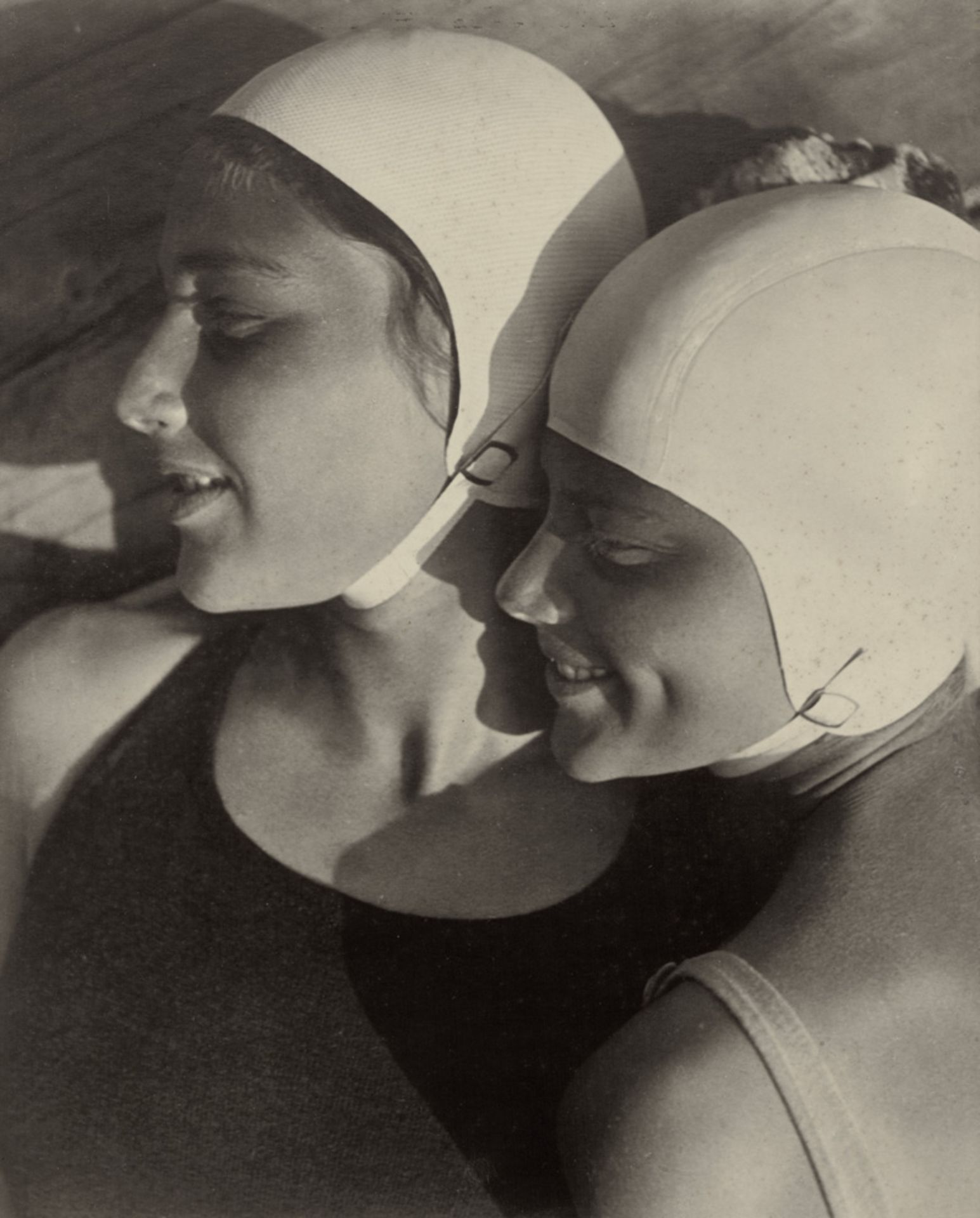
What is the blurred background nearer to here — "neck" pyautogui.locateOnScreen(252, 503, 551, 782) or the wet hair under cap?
the wet hair under cap

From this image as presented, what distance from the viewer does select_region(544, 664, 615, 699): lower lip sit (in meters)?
1.10

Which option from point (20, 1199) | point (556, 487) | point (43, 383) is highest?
point (556, 487)

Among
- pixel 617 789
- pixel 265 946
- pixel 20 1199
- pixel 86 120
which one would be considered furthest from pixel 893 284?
pixel 20 1199

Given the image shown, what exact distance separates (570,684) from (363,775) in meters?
0.32

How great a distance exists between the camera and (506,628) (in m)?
1.29

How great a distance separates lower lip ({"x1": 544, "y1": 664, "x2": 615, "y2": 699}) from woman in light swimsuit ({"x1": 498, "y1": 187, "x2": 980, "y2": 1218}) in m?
0.02

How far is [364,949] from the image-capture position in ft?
4.01

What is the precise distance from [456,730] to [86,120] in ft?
2.86

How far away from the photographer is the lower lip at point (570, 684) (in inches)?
43.3

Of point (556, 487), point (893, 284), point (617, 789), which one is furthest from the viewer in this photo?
point (617, 789)

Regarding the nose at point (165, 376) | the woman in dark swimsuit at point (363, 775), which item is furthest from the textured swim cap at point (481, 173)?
the nose at point (165, 376)

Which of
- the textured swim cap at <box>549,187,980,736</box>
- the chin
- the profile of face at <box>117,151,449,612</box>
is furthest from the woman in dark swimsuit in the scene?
the textured swim cap at <box>549,187,980,736</box>

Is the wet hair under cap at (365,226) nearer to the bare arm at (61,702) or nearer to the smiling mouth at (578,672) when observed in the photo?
the smiling mouth at (578,672)

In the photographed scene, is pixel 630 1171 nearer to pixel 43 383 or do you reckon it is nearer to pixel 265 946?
pixel 265 946
